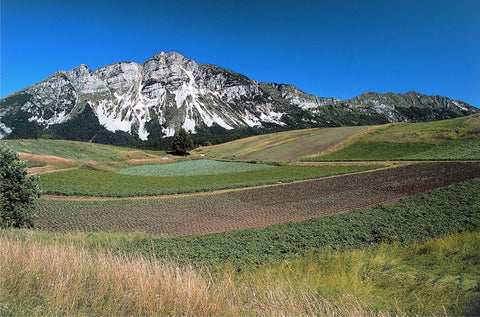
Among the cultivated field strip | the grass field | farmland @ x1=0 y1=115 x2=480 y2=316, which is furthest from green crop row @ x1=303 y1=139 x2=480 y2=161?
the cultivated field strip

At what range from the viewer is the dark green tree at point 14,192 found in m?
12.5

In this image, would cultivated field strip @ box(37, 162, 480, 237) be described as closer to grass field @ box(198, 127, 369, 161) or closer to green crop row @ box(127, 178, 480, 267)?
green crop row @ box(127, 178, 480, 267)

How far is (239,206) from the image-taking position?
69.2ft

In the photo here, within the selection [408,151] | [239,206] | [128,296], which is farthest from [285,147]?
[128,296]

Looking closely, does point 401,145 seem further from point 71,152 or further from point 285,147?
point 71,152

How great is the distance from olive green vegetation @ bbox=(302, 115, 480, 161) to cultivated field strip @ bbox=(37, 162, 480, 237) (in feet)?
42.1

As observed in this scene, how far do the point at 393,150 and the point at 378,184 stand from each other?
2755 cm

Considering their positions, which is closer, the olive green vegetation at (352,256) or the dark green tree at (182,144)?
the olive green vegetation at (352,256)

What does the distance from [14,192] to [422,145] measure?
189ft

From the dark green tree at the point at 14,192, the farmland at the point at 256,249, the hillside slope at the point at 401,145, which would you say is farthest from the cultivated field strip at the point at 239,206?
the hillside slope at the point at 401,145

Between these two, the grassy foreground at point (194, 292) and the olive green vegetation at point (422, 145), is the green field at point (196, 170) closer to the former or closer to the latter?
the olive green vegetation at point (422, 145)

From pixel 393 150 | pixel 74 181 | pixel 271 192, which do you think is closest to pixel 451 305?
pixel 271 192

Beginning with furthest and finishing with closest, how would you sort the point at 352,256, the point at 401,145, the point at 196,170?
the point at 196,170
the point at 401,145
the point at 352,256

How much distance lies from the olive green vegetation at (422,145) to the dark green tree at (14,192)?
Result: 150 ft
